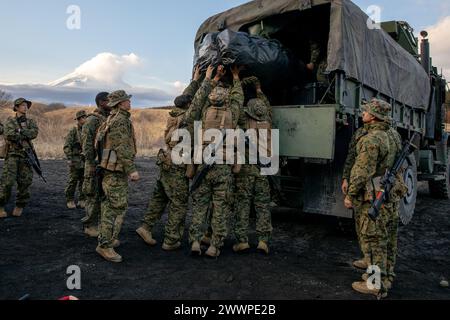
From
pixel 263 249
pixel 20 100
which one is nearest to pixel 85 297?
pixel 263 249

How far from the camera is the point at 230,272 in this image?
12.2ft

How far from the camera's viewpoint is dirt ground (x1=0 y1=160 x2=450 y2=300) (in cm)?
323

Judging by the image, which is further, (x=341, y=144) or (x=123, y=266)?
(x=341, y=144)

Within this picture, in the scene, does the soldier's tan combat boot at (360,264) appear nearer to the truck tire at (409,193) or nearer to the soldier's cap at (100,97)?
the truck tire at (409,193)

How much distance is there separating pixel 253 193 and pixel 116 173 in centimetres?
158

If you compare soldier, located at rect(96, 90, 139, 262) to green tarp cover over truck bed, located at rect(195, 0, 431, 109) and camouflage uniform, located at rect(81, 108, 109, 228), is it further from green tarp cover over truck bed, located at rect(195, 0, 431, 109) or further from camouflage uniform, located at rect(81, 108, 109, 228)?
green tarp cover over truck bed, located at rect(195, 0, 431, 109)

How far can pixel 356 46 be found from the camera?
488 centimetres

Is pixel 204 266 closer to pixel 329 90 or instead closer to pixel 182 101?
pixel 182 101

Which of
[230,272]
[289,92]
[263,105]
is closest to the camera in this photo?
[230,272]

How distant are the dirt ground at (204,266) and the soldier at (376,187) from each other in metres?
0.31

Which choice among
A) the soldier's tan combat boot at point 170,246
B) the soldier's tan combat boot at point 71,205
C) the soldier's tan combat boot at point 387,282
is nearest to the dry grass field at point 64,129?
the soldier's tan combat boot at point 71,205

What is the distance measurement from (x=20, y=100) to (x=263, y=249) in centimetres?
419

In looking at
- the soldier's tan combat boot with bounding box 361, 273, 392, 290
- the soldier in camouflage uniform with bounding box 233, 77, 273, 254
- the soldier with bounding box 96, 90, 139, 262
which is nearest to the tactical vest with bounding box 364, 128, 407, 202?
the soldier's tan combat boot with bounding box 361, 273, 392, 290
